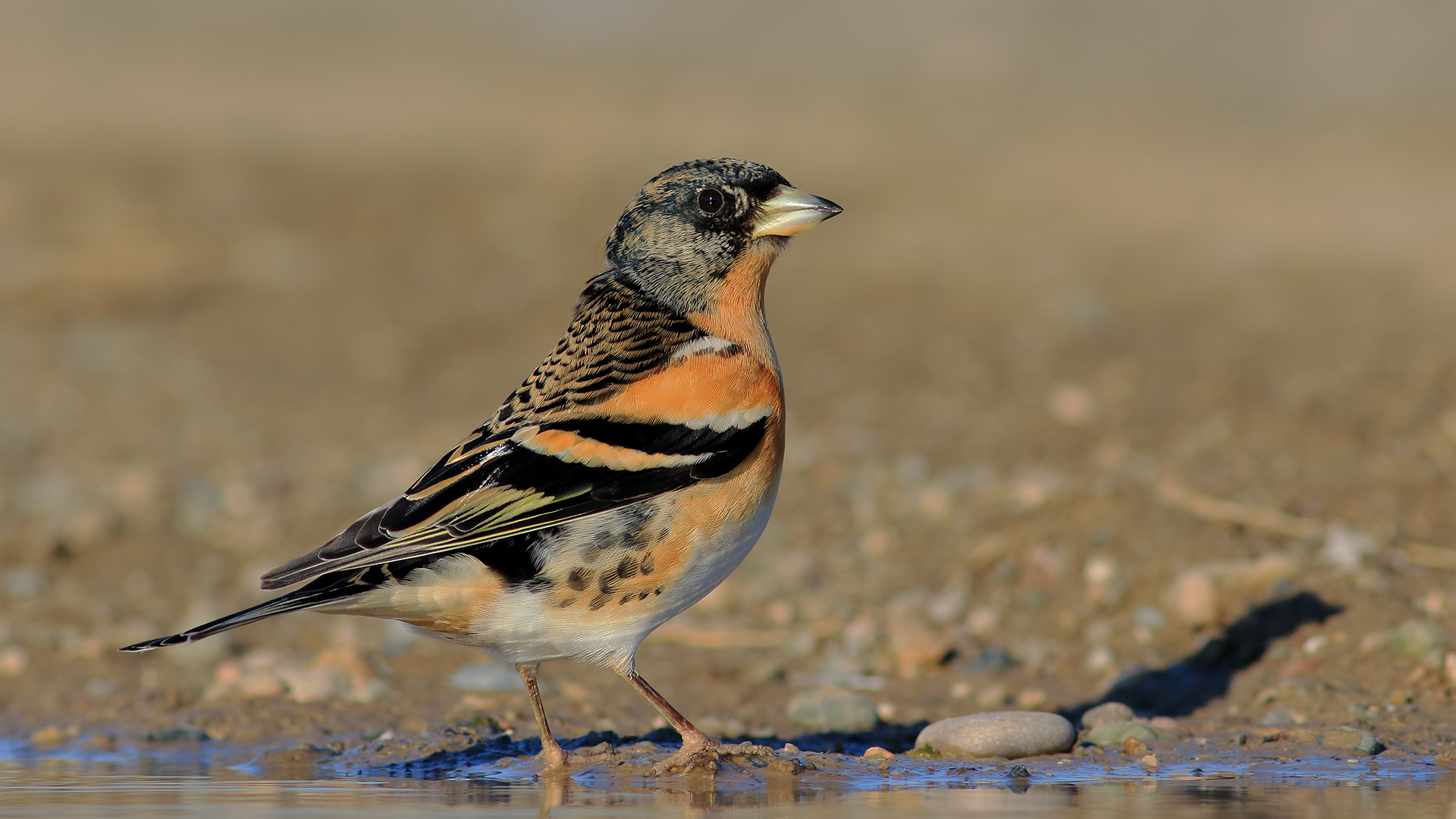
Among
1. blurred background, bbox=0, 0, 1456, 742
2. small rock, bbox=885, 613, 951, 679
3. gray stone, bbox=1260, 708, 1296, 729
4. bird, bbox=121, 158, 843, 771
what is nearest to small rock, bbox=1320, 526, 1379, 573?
blurred background, bbox=0, 0, 1456, 742

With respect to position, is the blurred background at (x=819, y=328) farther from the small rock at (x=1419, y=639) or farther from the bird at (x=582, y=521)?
the bird at (x=582, y=521)

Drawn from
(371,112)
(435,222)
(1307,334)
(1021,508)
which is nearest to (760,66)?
(371,112)

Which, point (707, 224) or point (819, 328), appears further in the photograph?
point (819, 328)

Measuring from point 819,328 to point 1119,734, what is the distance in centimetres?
682

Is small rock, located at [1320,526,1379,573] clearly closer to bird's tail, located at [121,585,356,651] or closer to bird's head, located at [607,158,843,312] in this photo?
bird's head, located at [607,158,843,312]

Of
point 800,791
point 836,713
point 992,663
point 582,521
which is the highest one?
point 582,521

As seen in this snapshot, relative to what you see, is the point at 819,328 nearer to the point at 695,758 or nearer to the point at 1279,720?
the point at 1279,720

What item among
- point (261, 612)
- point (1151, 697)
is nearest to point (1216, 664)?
point (1151, 697)

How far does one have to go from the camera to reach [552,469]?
4926mm

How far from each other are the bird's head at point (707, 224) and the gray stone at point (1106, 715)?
1.88 metres

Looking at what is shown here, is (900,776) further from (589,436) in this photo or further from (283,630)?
(283,630)

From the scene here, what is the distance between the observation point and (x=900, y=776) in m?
5.07

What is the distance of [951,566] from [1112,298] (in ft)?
17.4

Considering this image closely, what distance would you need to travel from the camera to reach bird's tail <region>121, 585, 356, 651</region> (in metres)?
4.54
